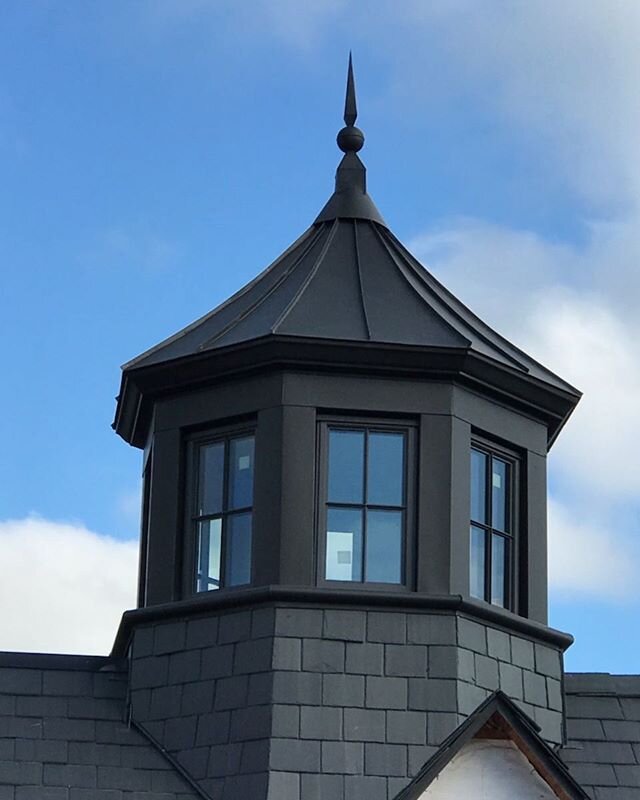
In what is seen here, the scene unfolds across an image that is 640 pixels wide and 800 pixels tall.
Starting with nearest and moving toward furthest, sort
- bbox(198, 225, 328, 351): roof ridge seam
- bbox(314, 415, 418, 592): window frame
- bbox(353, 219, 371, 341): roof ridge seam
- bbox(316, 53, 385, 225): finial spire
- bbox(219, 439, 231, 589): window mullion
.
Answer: bbox(314, 415, 418, 592): window frame → bbox(219, 439, 231, 589): window mullion → bbox(353, 219, 371, 341): roof ridge seam → bbox(198, 225, 328, 351): roof ridge seam → bbox(316, 53, 385, 225): finial spire

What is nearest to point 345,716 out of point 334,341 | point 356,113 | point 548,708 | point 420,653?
point 420,653

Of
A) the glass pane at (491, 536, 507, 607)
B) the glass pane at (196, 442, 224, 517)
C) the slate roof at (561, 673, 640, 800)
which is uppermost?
the glass pane at (196, 442, 224, 517)

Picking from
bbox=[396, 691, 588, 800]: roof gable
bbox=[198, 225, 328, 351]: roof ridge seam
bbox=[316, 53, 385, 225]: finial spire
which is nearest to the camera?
bbox=[396, 691, 588, 800]: roof gable

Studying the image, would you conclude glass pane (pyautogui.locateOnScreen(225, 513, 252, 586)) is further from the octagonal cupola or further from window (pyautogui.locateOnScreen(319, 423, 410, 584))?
window (pyautogui.locateOnScreen(319, 423, 410, 584))

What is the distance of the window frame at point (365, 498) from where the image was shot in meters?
14.6

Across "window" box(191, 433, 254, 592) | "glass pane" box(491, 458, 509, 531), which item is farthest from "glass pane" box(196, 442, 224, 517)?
"glass pane" box(491, 458, 509, 531)

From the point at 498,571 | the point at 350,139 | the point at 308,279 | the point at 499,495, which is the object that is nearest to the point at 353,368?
the point at 308,279

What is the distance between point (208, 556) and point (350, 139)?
4158 millimetres

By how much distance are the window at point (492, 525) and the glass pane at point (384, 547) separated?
2.06ft

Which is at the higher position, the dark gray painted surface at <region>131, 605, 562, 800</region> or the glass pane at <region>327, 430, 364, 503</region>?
the glass pane at <region>327, 430, 364, 503</region>

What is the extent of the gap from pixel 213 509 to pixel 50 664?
171 centimetres

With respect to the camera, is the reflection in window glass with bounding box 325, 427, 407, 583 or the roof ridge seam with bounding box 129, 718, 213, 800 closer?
the roof ridge seam with bounding box 129, 718, 213, 800

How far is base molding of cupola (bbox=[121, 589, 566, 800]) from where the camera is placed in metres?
13.9

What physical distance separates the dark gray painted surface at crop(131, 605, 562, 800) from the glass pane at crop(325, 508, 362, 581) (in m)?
0.35
